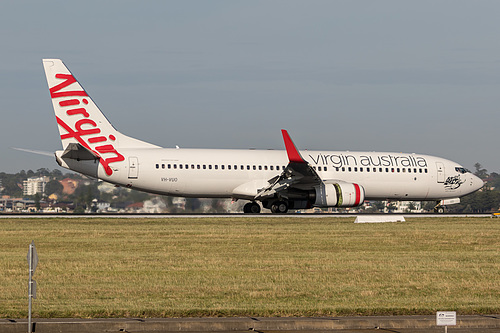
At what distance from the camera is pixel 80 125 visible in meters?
40.0

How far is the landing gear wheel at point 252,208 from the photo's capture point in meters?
44.5

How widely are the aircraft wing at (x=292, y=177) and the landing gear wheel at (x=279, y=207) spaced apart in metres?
0.93

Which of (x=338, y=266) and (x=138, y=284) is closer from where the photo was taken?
(x=138, y=284)

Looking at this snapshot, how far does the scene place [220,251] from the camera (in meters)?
23.3

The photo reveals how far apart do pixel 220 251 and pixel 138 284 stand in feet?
23.9

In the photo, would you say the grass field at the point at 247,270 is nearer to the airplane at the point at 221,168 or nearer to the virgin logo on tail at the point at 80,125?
the airplane at the point at 221,168

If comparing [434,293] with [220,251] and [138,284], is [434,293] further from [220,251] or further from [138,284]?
[220,251]

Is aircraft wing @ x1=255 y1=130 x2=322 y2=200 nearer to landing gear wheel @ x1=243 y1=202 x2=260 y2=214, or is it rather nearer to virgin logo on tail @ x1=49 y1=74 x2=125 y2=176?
landing gear wheel @ x1=243 y1=202 x2=260 y2=214

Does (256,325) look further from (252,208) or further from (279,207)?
(252,208)

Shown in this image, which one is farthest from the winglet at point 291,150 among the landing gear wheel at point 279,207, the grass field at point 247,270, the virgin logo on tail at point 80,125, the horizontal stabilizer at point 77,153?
the horizontal stabilizer at point 77,153

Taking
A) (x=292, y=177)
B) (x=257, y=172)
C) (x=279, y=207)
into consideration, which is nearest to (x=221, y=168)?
(x=257, y=172)

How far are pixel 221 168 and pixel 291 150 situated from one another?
4.20 metres

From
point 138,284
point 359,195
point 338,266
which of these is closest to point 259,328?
point 138,284

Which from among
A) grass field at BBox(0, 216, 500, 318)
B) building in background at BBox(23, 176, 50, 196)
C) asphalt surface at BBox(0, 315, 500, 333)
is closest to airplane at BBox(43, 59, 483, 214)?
grass field at BBox(0, 216, 500, 318)
